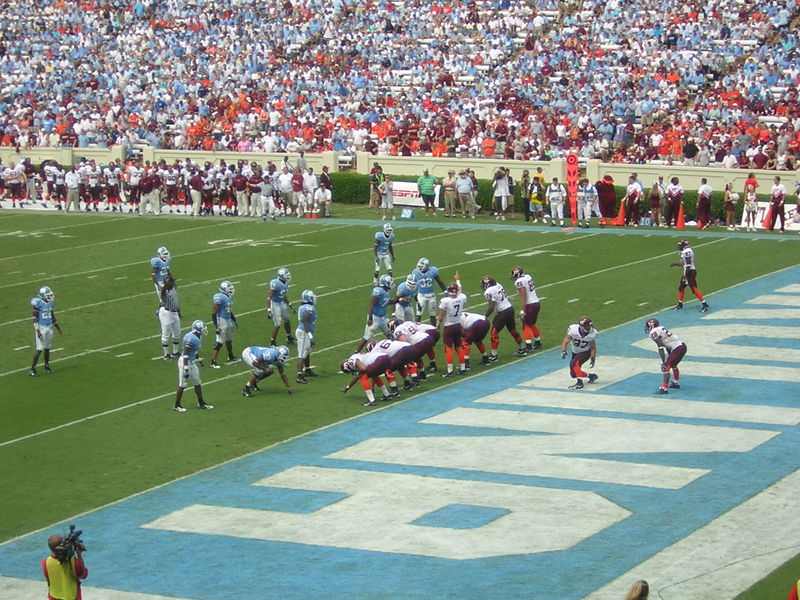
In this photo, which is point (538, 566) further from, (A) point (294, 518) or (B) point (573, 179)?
(B) point (573, 179)

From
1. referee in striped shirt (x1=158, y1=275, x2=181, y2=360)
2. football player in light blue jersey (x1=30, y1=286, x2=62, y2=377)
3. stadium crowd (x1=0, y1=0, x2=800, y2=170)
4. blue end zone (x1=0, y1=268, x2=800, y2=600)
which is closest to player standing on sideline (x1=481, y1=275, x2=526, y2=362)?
blue end zone (x1=0, y1=268, x2=800, y2=600)

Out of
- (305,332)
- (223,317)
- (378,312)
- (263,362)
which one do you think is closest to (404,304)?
(378,312)

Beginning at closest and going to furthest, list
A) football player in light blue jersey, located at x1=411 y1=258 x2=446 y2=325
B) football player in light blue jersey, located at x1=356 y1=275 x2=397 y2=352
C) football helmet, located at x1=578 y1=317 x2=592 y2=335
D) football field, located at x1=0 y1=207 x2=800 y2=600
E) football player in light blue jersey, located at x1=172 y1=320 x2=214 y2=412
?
football field, located at x1=0 y1=207 x2=800 y2=600 < football player in light blue jersey, located at x1=172 y1=320 x2=214 y2=412 < football helmet, located at x1=578 y1=317 x2=592 y2=335 < football player in light blue jersey, located at x1=356 y1=275 x2=397 y2=352 < football player in light blue jersey, located at x1=411 y1=258 x2=446 y2=325

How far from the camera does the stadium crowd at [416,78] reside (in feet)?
A: 154

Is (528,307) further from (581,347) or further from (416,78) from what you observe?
(416,78)

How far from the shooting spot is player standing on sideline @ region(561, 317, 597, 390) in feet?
76.7

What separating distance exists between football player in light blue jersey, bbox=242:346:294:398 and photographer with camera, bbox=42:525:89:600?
937cm

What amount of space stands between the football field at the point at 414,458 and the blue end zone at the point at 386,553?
35 mm

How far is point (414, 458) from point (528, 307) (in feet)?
22.4

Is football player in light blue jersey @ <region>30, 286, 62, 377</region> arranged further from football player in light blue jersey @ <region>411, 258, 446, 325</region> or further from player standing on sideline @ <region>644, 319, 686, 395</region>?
player standing on sideline @ <region>644, 319, 686, 395</region>

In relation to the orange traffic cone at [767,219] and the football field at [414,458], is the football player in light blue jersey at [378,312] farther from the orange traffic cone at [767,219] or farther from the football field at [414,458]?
the orange traffic cone at [767,219]

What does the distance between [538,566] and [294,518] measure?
323cm

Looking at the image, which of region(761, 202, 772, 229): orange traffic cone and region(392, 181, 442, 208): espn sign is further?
region(392, 181, 442, 208): espn sign

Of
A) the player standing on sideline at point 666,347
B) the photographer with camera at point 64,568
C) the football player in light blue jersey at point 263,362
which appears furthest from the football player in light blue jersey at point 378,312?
the photographer with camera at point 64,568
